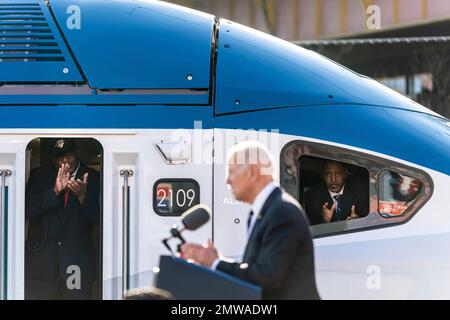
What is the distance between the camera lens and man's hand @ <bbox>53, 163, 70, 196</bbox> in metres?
6.90

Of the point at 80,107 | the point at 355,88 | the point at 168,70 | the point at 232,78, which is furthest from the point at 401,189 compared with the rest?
the point at 80,107

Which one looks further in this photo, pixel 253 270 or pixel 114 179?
pixel 114 179

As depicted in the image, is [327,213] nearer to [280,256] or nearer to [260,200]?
[260,200]

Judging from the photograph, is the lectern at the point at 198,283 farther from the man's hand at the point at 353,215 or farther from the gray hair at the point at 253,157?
the man's hand at the point at 353,215

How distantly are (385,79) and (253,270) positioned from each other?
2362cm

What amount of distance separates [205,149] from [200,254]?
2.01m

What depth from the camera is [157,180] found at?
256 inches

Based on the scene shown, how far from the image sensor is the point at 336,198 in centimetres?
679

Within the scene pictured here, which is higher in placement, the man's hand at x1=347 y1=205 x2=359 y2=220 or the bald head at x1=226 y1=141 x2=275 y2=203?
the bald head at x1=226 y1=141 x2=275 y2=203

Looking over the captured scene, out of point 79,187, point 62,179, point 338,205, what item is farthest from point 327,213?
point 62,179

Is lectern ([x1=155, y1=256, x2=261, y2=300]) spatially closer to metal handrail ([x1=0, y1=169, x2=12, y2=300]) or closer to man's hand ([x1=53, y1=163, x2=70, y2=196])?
metal handrail ([x1=0, y1=169, x2=12, y2=300])

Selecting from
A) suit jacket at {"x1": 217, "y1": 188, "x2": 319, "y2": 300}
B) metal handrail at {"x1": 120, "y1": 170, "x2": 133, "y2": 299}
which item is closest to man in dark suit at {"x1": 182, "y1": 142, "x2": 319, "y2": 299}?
suit jacket at {"x1": 217, "y1": 188, "x2": 319, "y2": 300}
